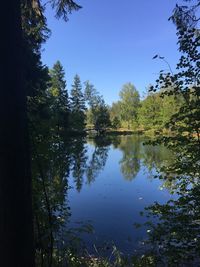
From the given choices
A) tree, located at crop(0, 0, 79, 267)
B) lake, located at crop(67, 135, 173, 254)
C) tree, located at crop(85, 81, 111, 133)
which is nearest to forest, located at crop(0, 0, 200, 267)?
tree, located at crop(0, 0, 79, 267)

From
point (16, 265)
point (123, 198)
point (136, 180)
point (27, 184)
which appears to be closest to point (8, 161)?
point (27, 184)

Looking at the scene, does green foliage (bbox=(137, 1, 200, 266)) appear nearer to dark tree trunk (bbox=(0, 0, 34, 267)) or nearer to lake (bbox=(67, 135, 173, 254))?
lake (bbox=(67, 135, 173, 254))

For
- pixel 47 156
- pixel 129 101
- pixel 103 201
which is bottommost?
pixel 103 201

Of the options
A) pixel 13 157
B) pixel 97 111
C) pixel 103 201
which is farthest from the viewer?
pixel 97 111

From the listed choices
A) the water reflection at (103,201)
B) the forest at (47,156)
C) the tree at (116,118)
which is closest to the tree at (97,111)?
the tree at (116,118)

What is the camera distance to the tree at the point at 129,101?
246 feet

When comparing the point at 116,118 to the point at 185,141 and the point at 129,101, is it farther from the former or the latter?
the point at 185,141

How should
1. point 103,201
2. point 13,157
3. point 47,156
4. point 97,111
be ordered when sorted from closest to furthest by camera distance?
1. point 13,157
2. point 47,156
3. point 103,201
4. point 97,111

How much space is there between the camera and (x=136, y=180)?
51.7 ft

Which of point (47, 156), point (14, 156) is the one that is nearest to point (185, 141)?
point (47, 156)

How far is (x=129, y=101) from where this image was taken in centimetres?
7631

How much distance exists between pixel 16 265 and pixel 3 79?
1057 millimetres

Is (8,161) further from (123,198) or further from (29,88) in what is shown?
A: (123,198)

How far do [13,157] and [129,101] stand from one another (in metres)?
75.5
